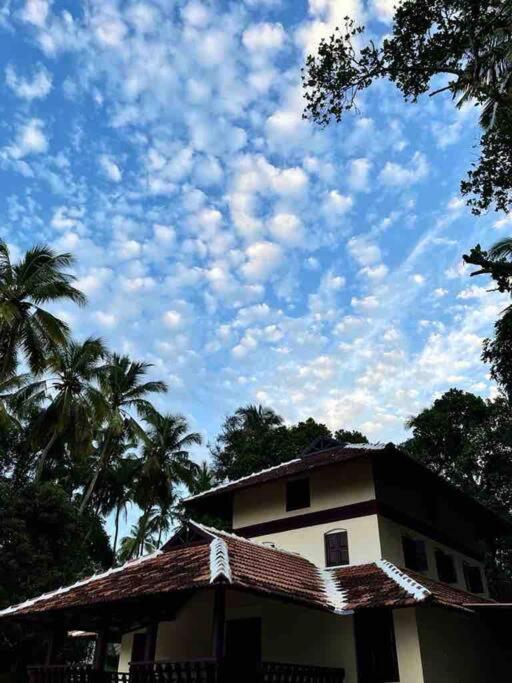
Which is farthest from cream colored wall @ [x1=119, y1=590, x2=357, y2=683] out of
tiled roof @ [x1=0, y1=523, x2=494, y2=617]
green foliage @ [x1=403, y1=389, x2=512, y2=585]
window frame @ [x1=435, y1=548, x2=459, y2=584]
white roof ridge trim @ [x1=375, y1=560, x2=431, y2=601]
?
green foliage @ [x1=403, y1=389, x2=512, y2=585]

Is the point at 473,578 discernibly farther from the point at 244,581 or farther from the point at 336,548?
the point at 244,581

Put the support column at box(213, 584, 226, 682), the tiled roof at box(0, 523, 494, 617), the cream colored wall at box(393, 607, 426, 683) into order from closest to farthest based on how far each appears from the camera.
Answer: the support column at box(213, 584, 226, 682) < the tiled roof at box(0, 523, 494, 617) < the cream colored wall at box(393, 607, 426, 683)

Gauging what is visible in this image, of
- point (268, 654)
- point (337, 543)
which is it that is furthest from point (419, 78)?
point (268, 654)

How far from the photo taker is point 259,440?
29797mm

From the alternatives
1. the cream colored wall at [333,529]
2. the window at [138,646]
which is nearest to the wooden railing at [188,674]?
the cream colored wall at [333,529]

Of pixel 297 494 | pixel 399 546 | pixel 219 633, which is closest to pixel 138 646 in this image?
pixel 297 494

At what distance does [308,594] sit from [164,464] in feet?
73.2

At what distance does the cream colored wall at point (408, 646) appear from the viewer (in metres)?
11.2

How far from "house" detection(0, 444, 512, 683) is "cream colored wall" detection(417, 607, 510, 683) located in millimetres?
49

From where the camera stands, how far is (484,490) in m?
27.8

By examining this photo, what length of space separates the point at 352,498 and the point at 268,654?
4478mm

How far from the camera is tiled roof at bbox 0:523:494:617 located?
9.70m

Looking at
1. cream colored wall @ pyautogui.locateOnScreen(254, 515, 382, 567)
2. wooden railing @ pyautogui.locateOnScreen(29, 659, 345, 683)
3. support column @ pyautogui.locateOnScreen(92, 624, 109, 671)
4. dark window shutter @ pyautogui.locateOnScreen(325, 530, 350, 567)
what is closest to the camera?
wooden railing @ pyautogui.locateOnScreen(29, 659, 345, 683)

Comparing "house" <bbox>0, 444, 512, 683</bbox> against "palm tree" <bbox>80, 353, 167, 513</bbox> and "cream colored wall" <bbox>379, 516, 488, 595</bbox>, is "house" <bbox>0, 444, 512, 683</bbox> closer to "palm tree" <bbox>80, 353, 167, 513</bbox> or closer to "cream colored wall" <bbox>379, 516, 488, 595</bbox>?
"cream colored wall" <bbox>379, 516, 488, 595</bbox>
